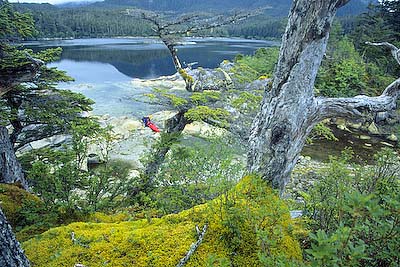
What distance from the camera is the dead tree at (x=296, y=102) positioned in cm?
280

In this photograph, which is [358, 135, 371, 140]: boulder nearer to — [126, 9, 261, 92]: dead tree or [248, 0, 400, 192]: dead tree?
[126, 9, 261, 92]: dead tree

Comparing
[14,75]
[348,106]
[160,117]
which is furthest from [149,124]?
[348,106]

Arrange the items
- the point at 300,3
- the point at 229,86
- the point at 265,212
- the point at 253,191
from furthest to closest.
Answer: the point at 229,86, the point at 253,191, the point at 300,3, the point at 265,212

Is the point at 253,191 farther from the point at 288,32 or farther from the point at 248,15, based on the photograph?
the point at 248,15

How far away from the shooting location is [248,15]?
857 cm

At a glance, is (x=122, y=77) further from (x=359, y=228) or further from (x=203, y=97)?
(x=359, y=228)

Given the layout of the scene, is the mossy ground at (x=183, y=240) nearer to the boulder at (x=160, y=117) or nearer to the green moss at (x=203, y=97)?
the green moss at (x=203, y=97)

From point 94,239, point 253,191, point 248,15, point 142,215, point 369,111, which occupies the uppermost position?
point 248,15

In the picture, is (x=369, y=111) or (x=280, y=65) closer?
(x=280, y=65)

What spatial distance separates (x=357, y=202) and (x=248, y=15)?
8.29 m

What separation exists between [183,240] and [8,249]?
1260mm

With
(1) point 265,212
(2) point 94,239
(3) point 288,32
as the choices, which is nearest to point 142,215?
(2) point 94,239

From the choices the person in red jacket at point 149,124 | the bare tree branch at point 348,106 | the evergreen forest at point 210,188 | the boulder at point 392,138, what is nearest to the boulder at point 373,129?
the boulder at point 392,138

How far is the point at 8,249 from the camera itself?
1978 millimetres
